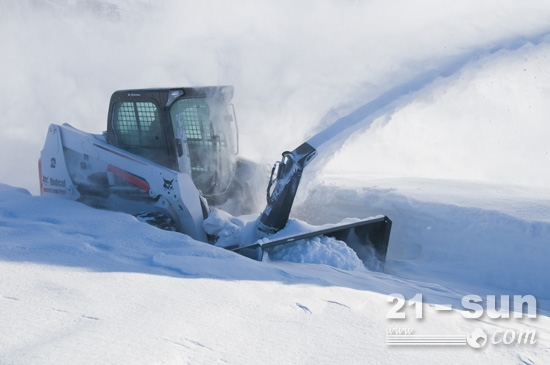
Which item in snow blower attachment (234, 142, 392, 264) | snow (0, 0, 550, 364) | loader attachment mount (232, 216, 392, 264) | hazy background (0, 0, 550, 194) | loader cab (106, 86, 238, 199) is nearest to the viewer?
snow (0, 0, 550, 364)

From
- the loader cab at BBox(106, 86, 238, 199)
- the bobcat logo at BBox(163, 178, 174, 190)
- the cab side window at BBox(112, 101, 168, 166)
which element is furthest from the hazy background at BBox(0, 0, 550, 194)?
the bobcat logo at BBox(163, 178, 174, 190)

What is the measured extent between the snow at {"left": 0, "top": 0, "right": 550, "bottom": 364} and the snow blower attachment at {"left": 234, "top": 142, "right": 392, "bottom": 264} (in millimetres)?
180

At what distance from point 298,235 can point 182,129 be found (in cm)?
223

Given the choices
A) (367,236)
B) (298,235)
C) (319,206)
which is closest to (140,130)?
(298,235)

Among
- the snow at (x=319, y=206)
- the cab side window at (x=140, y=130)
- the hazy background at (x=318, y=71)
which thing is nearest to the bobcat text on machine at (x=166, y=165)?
the cab side window at (x=140, y=130)

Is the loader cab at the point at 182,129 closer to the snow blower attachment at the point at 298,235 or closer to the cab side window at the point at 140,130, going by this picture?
the cab side window at the point at 140,130

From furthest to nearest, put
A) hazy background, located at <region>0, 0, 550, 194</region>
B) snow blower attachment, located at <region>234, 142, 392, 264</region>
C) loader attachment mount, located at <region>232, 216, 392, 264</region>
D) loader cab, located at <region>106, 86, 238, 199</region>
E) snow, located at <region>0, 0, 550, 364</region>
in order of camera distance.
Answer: hazy background, located at <region>0, 0, 550, 194</region> < loader cab, located at <region>106, 86, 238, 199</region> < loader attachment mount, located at <region>232, 216, 392, 264</region> < snow blower attachment, located at <region>234, 142, 392, 264</region> < snow, located at <region>0, 0, 550, 364</region>

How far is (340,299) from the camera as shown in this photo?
4176 mm

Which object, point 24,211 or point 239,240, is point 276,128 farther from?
point 24,211

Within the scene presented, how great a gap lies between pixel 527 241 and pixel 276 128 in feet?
12.2

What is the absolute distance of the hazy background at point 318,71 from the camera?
7457 millimetres

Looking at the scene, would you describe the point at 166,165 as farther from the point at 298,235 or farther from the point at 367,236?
the point at 367,236

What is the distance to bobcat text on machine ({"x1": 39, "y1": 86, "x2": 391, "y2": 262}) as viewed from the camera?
6.70 meters

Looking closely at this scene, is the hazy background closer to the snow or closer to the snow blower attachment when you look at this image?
the snow
